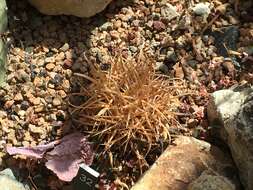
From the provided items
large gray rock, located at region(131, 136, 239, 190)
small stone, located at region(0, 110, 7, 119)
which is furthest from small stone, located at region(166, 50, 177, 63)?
small stone, located at region(0, 110, 7, 119)

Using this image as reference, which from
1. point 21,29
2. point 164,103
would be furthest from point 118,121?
point 21,29

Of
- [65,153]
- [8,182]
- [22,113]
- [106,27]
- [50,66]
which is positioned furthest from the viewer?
[106,27]

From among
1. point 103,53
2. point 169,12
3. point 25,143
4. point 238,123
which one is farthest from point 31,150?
point 169,12

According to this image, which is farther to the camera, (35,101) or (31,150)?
(35,101)

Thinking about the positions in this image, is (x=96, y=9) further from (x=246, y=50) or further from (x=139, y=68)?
(x=246, y=50)

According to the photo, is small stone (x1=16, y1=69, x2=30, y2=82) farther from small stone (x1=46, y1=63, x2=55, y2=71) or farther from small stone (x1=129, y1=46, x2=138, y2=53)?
small stone (x1=129, y1=46, x2=138, y2=53)

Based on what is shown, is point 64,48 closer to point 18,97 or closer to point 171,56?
point 18,97
